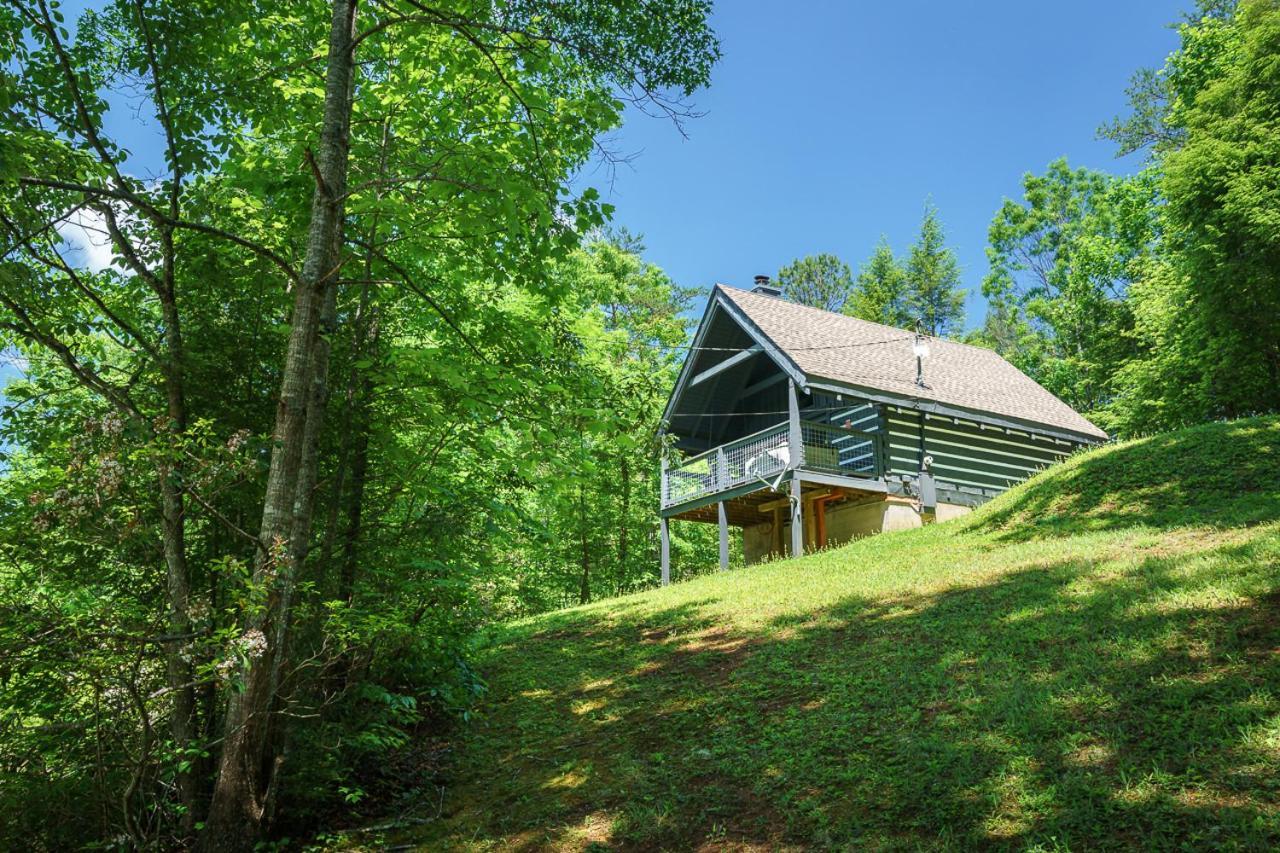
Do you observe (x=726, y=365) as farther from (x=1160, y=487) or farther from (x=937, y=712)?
(x=937, y=712)

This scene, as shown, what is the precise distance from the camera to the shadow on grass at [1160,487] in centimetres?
1023

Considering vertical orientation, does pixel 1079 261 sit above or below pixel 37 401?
above

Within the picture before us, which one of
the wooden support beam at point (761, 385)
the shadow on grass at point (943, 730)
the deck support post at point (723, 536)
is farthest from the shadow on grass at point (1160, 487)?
the wooden support beam at point (761, 385)

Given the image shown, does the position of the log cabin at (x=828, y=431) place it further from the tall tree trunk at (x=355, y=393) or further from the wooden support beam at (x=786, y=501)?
the tall tree trunk at (x=355, y=393)

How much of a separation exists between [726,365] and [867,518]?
4961 mm

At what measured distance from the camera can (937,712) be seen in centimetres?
564

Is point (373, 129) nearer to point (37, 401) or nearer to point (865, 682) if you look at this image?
point (37, 401)

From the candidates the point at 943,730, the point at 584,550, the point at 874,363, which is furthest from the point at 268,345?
the point at 584,550

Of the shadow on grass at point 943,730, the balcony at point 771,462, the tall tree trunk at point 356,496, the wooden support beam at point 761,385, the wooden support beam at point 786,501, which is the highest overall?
the wooden support beam at point 761,385

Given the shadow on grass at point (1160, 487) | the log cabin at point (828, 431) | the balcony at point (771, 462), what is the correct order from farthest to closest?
the log cabin at point (828, 431) < the balcony at point (771, 462) < the shadow on grass at point (1160, 487)

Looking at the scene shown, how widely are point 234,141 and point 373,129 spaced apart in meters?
1.25

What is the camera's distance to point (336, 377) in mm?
6516

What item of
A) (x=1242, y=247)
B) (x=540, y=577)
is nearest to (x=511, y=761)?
(x=1242, y=247)

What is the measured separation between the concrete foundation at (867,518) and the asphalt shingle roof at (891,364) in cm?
251
